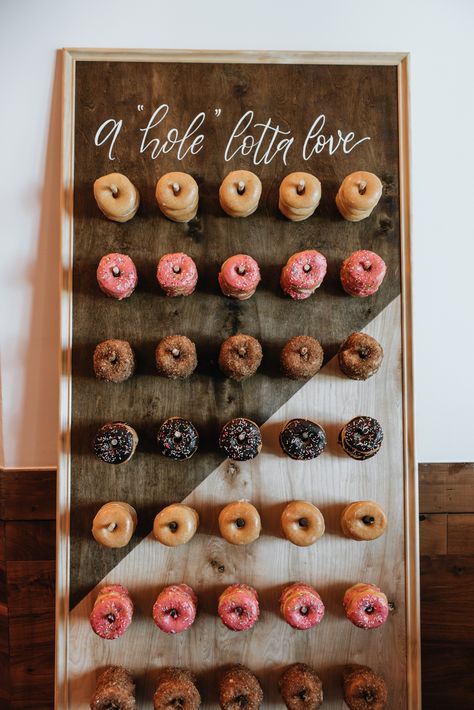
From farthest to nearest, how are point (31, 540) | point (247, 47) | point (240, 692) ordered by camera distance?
point (31, 540) → point (247, 47) → point (240, 692)

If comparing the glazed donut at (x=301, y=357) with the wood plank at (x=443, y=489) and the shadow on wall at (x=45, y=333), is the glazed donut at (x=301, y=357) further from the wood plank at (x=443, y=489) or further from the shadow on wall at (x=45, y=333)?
the shadow on wall at (x=45, y=333)

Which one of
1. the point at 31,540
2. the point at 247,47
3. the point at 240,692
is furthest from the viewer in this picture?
the point at 31,540

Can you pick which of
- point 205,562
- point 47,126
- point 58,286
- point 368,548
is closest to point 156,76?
point 47,126

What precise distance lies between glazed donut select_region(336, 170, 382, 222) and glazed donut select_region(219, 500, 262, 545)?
1344 mm

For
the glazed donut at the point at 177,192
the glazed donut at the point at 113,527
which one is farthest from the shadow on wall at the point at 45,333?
the glazed donut at the point at 177,192

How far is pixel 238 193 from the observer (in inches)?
72.4

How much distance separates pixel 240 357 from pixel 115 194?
88cm

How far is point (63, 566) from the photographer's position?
188cm

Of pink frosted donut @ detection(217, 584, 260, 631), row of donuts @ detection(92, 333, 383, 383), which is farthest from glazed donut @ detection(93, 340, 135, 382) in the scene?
pink frosted donut @ detection(217, 584, 260, 631)

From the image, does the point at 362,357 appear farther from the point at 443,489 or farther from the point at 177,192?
the point at 177,192

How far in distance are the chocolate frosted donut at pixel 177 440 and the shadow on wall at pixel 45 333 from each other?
611 mm

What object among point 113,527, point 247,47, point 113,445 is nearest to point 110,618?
point 113,527

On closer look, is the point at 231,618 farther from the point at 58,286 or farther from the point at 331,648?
the point at 58,286

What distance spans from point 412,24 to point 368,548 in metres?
Result: 2.38
